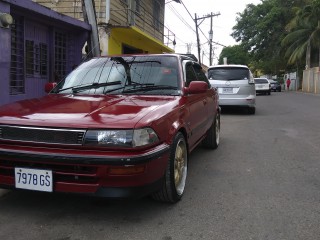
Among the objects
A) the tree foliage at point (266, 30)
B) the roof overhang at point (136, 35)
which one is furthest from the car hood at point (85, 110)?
the tree foliage at point (266, 30)

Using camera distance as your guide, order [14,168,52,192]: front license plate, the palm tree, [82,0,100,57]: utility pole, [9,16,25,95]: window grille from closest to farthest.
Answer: [14,168,52,192]: front license plate, [9,16,25,95]: window grille, [82,0,100,57]: utility pole, the palm tree

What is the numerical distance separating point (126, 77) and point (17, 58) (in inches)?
212

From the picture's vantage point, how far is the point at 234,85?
1321 centimetres

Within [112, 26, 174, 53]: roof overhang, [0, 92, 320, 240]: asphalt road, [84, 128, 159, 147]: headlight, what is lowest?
[0, 92, 320, 240]: asphalt road

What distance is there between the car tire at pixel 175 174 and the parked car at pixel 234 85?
900cm

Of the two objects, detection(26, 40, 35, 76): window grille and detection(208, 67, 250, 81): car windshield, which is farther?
detection(208, 67, 250, 81): car windshield

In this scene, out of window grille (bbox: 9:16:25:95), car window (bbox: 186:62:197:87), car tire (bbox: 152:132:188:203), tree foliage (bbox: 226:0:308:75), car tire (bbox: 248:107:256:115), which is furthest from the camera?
tree foliage (bbox: 226:0:308:75)

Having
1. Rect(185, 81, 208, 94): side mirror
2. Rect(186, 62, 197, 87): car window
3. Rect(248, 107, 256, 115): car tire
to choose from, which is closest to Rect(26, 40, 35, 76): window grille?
Rect(186, 62, 197, 87): car window

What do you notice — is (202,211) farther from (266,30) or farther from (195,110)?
(266,30)

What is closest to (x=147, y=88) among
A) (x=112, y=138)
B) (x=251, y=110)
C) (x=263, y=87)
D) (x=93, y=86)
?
(x=93, y=86)

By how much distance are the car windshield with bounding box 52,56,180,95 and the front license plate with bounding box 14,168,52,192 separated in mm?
1550

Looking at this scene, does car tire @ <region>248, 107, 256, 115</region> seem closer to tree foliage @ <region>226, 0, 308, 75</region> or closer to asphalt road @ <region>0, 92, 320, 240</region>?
asphalt road @ <region>0, 92, 320, 240</region>

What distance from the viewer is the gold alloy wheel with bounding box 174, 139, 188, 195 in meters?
4.26

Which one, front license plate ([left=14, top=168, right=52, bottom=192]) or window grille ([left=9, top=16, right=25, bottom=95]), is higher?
window grille ([left=9, top=16, right=25, bottom=95])
